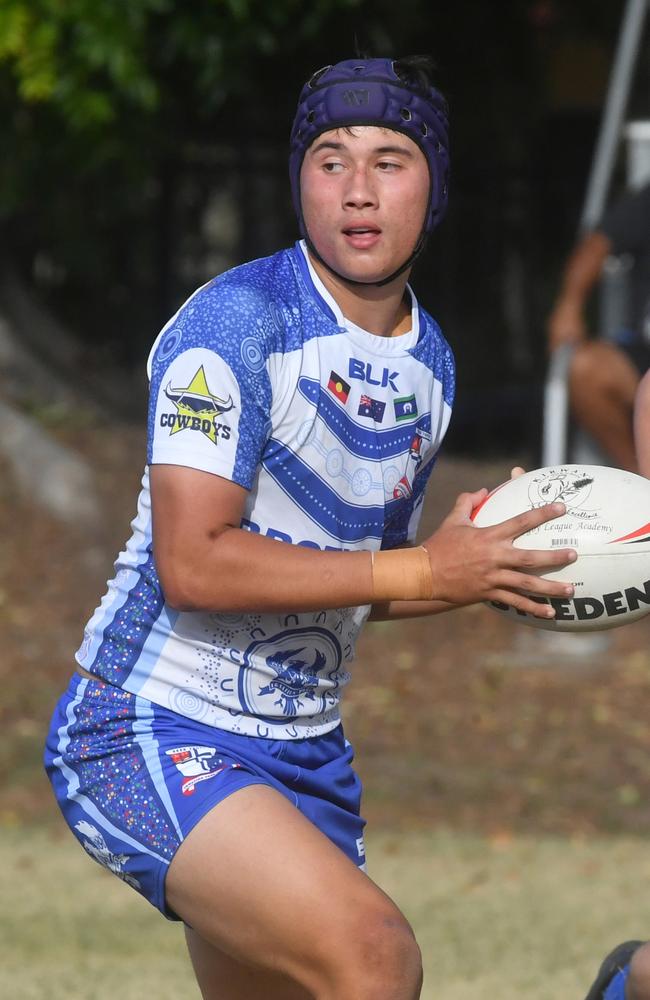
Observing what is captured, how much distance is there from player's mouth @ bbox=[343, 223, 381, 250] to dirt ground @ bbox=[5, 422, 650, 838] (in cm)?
395

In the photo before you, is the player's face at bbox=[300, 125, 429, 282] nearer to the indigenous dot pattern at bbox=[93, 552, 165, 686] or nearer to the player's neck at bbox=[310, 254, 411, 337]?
the player's neck at bbox=[310, 254, 411, 337]

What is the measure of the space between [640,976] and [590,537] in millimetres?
1163

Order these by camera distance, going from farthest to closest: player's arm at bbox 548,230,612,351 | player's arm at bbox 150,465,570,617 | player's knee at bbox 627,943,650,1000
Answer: player's arm at bbox 548,230,612,351 < player's knee at bbox 627,943,650,1000 < player's arm at bbox 150,465,570,617

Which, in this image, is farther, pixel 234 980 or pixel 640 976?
pixel 640 976

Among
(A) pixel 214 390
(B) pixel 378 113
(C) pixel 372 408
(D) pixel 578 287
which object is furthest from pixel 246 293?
(D) pixel 578 287

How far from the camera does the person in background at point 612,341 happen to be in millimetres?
7988

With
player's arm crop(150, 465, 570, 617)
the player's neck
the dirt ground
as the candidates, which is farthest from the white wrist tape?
the dirt ground

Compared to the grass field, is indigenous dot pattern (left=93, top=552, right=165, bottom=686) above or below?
A: above

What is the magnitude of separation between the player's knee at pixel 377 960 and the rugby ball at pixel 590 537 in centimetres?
70

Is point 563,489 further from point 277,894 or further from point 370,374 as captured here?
point 277,894

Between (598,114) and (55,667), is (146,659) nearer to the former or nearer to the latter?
(55,667)

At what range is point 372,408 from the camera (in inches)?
133

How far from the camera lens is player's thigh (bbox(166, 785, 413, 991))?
115 inches

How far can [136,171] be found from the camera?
10.0 meters
